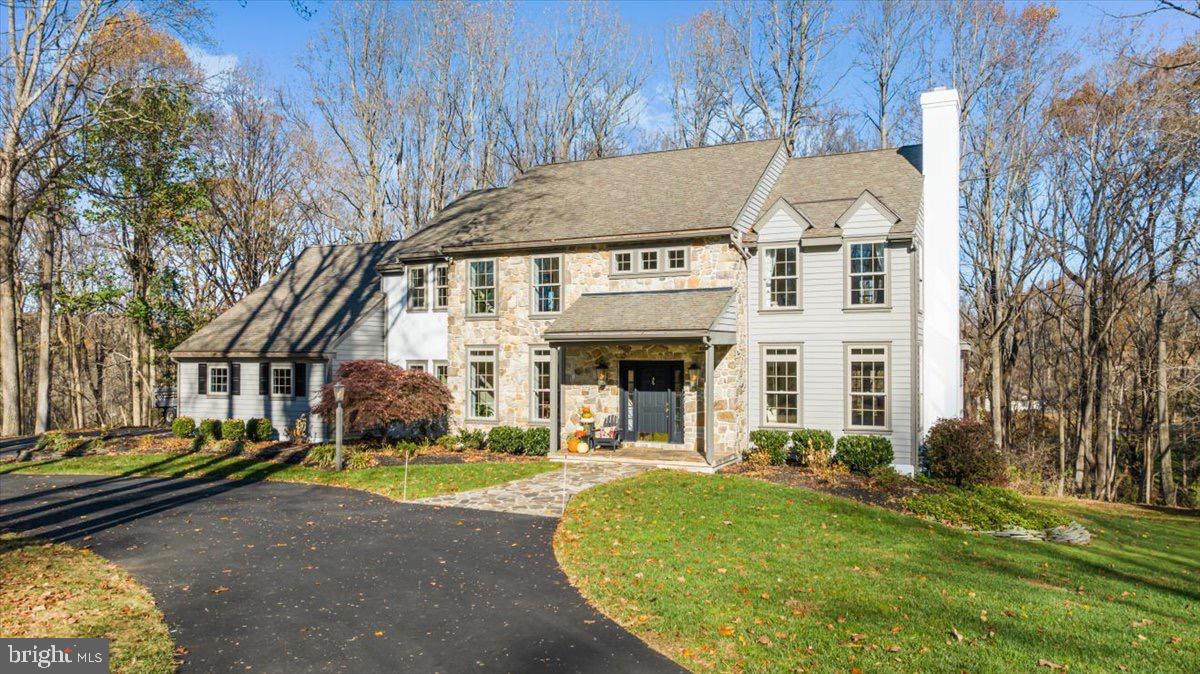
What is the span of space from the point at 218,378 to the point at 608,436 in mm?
14653

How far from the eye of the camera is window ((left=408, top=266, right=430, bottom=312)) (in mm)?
21594

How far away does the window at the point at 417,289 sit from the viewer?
21.6 metres

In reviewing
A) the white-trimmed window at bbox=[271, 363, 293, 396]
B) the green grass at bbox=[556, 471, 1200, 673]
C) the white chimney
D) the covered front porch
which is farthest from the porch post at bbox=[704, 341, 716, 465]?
the white-trimmed window at bbox=[271, 363, 293, 396]

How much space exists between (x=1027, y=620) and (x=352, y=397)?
16.4 metres

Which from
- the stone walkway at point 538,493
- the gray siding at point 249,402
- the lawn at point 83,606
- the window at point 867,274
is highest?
the window at point 867,274

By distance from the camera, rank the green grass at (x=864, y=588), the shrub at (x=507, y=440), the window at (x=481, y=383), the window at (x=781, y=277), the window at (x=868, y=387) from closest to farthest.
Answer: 1. the green grass at (x=864, y=588)
2. the window at (x=868, y=387)
3. the window at (x=781, y=277)
4. the shrub at (x=507, y=440)
5. the window at (x=481, y=383)

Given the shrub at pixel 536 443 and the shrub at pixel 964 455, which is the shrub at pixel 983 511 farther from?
the shrub at pixel 536 443

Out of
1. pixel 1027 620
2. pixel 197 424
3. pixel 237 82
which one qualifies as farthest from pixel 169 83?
pixel 1027 620

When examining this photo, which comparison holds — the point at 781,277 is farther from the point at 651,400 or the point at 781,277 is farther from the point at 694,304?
the point at 651,400

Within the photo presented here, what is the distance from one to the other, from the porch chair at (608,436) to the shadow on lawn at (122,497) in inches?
318

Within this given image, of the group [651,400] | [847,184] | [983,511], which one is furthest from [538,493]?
[847,184]

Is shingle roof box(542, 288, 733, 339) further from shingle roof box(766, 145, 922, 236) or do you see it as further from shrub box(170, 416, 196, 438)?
shrub box(170, 416, 196, 438)

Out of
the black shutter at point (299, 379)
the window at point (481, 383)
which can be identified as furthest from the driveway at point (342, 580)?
the black shutter at point (299, 379)

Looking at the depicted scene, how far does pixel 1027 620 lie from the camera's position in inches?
269
